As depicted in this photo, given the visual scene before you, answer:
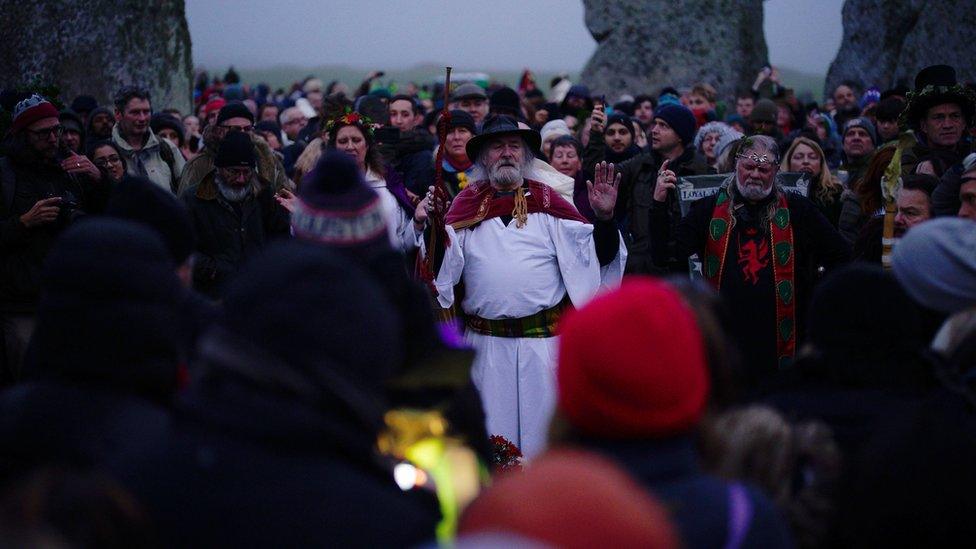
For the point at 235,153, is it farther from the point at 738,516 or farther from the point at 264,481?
the point at 738,516

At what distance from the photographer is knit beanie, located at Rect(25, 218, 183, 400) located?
2.32 meters

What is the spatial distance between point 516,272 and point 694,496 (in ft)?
12.3

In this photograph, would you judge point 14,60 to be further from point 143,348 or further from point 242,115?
point 143,348

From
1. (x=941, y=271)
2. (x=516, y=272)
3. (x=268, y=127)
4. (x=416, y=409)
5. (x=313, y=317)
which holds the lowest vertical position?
(x=268, y=127)

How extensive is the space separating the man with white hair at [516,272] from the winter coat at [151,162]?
313cm

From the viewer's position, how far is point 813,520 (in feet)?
7.89

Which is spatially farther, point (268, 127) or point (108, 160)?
point (268, 127)

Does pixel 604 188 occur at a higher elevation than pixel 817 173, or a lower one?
higher

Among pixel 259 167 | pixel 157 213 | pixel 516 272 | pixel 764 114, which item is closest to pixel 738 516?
pixel 157 213

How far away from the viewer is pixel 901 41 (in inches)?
660

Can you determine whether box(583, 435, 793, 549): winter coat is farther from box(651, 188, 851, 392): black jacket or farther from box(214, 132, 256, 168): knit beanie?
box(214, 132, 256, 168): knit beanie

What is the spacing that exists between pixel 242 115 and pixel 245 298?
22.6 feet

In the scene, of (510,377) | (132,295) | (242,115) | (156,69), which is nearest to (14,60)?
(156,69)

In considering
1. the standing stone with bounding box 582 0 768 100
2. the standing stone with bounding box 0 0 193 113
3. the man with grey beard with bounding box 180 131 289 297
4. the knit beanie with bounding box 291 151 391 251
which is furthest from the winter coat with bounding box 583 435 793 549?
the standing stone with bounding box 582 0 768 100
